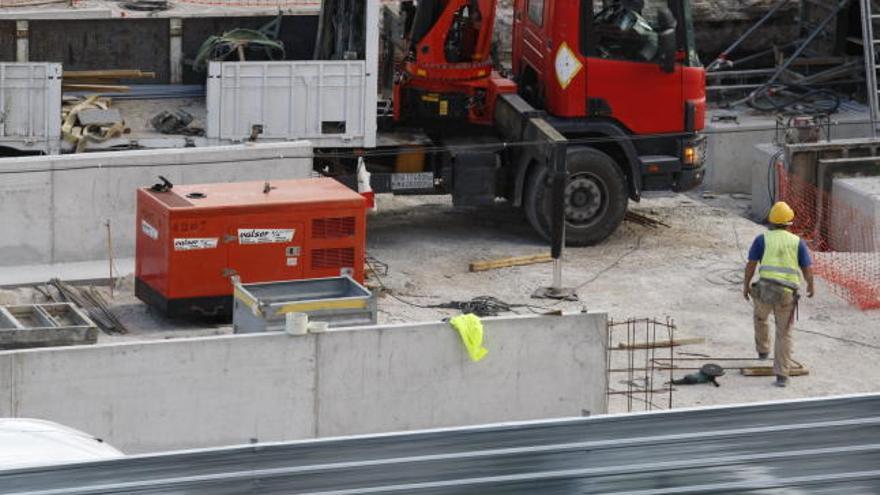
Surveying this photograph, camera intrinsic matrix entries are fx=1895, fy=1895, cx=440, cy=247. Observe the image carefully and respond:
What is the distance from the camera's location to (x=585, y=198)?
71.4 ft

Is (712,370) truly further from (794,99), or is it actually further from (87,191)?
(794,99)

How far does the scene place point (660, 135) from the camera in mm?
21828

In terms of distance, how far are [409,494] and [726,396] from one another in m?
8.50

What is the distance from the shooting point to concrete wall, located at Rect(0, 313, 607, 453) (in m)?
15.1

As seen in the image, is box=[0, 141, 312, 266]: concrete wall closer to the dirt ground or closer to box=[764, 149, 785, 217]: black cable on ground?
the dirt ground

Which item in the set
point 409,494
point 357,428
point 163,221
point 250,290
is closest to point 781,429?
point 409,494

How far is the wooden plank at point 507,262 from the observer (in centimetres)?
2091

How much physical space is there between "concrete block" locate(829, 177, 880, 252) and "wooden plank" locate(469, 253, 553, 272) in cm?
360

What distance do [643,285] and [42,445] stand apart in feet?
34.5

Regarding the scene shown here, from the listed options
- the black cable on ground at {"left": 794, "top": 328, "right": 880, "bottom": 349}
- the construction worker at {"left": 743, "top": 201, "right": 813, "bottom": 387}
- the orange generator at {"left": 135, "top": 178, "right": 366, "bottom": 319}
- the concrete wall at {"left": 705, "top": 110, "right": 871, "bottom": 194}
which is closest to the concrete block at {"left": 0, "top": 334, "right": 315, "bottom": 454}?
the orange generator at {"left": 135, "top": 178, "right": 366, "bottom": 319}

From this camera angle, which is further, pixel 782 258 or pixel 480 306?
pixel 480 306

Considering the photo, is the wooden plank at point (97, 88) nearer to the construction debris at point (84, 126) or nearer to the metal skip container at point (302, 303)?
the construction debris at point (84, 126)

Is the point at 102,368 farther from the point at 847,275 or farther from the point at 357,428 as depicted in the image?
the point at 847,275

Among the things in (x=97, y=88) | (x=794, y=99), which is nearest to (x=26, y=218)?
(x=97, y=88)
